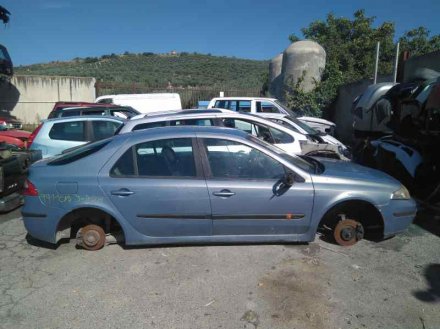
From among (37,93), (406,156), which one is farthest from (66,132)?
(37,93)

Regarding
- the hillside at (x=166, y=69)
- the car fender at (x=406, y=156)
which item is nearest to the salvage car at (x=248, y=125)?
the car fender at (x=406, y=156)

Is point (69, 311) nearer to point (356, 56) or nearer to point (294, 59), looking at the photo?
point (294, 59)

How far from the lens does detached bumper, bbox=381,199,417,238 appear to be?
4.29m

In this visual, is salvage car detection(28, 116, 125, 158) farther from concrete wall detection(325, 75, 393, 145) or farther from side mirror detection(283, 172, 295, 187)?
concrete wall detection(325, 75, 393, 145)

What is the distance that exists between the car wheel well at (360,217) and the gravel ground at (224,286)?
7.9 inches

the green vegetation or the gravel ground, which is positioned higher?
the green vegetation

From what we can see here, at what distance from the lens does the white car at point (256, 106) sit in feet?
36.7

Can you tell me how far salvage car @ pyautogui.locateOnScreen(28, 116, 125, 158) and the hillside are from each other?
102 ft

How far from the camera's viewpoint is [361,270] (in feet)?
12.8

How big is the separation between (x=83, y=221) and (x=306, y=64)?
14455mm

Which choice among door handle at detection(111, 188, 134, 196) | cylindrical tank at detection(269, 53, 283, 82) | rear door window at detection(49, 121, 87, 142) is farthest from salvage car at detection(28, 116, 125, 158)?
cylindrical tank at detection(269, 53, 283, 82)

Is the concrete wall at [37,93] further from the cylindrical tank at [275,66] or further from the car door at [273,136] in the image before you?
the car door at [273,136]

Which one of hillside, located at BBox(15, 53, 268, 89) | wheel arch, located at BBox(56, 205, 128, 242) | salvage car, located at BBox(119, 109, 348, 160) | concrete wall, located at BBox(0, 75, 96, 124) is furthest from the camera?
hillside, located at BBox(15, 53, 268, 89)

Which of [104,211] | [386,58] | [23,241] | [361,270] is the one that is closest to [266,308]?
[361,270]
